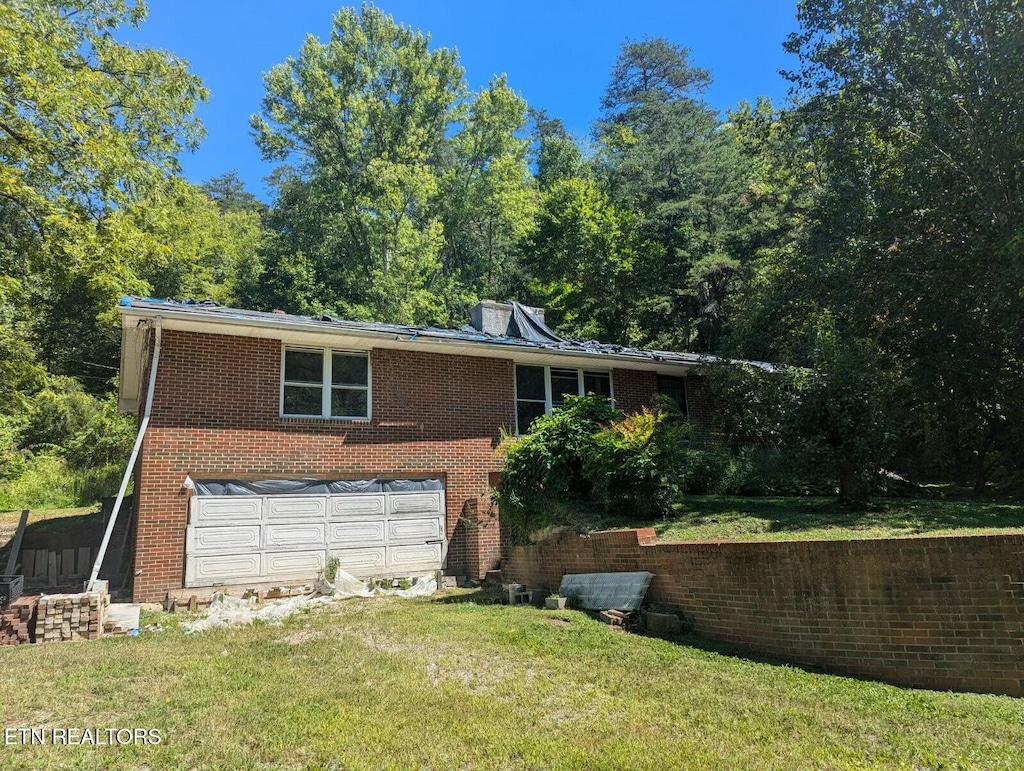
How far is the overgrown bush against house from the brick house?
5.83 feet

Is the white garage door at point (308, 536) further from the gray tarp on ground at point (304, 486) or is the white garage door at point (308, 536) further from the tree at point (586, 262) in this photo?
the tree at point (586, 262)

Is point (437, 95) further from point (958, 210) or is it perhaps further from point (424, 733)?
point (424, 733)

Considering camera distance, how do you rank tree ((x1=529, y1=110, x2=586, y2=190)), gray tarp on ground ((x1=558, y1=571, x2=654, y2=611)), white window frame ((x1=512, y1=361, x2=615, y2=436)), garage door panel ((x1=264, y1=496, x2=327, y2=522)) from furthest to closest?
tree ((x1=529, y1=110, x2=586, y2=190))
white window frame ((x1=512, y1=361, x2=615, y2=436))
garage door panel ((x1=264, y1=496, x2=327, y2=522))
gray tarp on ground ((x1=558, y1=571, x2=654, y2=611))

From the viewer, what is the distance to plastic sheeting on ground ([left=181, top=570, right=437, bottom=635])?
9078mm

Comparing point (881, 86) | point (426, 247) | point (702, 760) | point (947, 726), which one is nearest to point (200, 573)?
point (702, 760)

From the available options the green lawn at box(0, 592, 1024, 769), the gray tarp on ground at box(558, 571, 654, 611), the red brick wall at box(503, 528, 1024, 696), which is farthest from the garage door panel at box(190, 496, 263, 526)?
the red brick wall at box(503, 528, 1024, 696)

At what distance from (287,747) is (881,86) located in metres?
16.1

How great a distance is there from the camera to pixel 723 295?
91.6 feet

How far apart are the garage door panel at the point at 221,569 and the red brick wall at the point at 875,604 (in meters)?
7.39

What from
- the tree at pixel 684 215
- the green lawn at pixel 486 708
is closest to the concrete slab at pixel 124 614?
the green lawn at pixel 486 708

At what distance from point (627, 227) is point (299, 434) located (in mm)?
A: 21949

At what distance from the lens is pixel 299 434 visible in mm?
12031

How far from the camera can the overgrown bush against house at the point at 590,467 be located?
10328mm

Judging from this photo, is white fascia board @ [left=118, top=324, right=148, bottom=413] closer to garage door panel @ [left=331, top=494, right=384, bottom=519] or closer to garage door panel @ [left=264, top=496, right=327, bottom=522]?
garage door panel @ [left=264, top=496, right=327, bottom=522]
